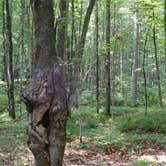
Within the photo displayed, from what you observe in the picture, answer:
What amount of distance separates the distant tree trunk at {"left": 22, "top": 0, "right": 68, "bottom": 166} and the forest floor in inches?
138

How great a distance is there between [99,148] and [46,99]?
5.53m

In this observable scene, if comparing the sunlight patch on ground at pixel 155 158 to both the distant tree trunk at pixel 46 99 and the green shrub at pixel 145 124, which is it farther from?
the distant tree trunk at pixel 46 99

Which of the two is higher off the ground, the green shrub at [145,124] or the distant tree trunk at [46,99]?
the distant tree trunk at [46,99]

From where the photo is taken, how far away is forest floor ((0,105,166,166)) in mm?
8188

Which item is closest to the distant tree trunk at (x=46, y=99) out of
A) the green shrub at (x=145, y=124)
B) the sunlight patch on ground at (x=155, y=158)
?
the sunlight patch on ground at (x=155, y=158)

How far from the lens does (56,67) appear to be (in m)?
4.71

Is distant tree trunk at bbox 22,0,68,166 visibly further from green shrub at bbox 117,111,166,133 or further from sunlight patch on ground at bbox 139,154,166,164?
green shrub at bbox 117,111,166,133

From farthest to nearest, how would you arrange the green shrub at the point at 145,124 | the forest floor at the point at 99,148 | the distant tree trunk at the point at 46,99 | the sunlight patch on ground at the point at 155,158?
the green shrub at the point at 145,124 < the forest floor at the point at 99,148 < the sunlight patch on ground at the point at 155,158 < the distant tree trunk at the point at 46,99

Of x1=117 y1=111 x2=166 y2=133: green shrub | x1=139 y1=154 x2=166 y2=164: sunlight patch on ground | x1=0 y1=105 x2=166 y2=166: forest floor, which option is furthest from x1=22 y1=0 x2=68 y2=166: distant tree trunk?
x1=117 y1=111 x2=166 y2=133: green shrub

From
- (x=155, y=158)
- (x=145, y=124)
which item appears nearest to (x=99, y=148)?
(x=155, y=158)

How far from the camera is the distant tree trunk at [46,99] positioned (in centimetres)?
459

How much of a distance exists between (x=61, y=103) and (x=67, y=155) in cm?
458

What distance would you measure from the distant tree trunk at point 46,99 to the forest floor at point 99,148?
3.50 m

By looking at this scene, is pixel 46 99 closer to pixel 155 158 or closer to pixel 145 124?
pixel 155 158
